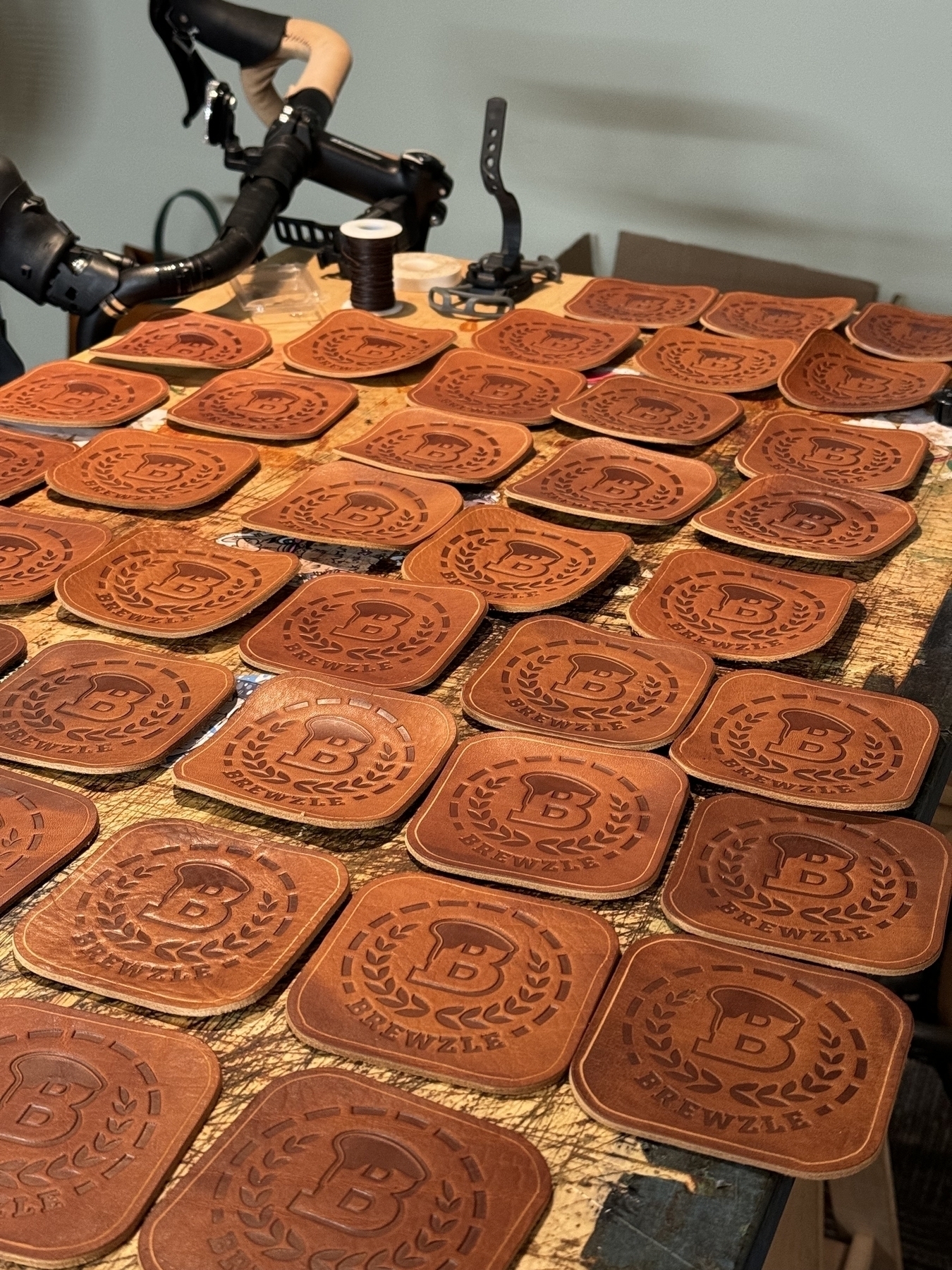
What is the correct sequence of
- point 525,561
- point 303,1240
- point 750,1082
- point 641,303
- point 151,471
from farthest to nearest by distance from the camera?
point 641,303 < point 151,471 < point 525,561 < point 750,1082 < point 303,1240

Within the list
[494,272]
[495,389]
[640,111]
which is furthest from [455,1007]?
[640,111]

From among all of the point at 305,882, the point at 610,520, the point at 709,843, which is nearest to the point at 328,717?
the point at 305,882

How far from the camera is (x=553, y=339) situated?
7.82 feet

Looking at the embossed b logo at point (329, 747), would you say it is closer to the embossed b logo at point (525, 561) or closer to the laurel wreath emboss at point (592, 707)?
the laurel wreath emboss at point (592, 707)

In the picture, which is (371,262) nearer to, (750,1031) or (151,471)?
(151,471)

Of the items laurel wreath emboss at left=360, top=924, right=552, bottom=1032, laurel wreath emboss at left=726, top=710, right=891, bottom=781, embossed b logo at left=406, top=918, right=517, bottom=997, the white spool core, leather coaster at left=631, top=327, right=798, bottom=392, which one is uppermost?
the white spool core

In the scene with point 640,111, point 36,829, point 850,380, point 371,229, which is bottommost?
point 36,829

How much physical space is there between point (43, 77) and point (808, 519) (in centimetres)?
314

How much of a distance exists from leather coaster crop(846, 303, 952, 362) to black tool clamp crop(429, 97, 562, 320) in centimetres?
62

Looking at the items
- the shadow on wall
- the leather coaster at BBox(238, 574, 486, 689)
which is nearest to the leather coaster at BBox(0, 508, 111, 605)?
the leather coaster at BBox(238, 574, 486, 689)

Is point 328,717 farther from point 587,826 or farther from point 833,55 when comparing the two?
point 833,55

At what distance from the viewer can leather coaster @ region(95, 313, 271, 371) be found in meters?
2.25

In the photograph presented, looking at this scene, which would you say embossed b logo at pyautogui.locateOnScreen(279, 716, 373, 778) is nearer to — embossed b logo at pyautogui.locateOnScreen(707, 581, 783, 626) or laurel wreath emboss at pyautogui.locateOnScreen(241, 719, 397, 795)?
laurel wreath emboss at pyautogui.locateOnScreen(241, 719, 397, 795)

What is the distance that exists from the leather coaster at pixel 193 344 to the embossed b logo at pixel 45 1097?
1.43 metres
